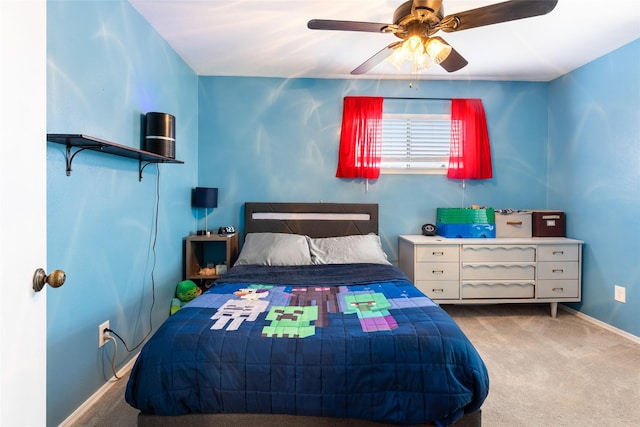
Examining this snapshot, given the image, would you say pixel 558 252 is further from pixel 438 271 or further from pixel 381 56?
pixel 381 56

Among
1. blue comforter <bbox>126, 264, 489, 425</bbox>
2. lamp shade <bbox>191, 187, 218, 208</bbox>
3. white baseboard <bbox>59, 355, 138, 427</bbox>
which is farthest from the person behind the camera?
lamp shade <bbox>191, 187, 218, 208</bbox>

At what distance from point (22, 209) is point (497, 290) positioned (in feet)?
11.4

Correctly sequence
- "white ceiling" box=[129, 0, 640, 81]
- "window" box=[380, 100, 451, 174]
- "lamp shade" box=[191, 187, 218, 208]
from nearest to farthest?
1. "white ceiling" box=[129, 0, 640, 81]
2. "lamp shade" box=[191, 187, 218, 208]
3. "window" box=[380, 100, 451, 174]

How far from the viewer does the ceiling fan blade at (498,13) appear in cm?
157

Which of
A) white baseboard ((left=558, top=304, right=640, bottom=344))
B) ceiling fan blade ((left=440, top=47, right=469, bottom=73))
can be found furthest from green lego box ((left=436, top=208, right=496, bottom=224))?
ceiling fan blade ((left=440, top=47, right=469, bottom=73))

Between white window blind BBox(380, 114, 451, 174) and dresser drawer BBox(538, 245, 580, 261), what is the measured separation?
1241 mm

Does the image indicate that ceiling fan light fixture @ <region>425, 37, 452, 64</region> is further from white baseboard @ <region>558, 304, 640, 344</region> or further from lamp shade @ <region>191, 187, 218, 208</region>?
white baseboard @ <region>558, 304, 640, 344</region>

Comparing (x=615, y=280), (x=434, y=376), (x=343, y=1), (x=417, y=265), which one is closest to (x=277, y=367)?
(x=434, y=376)

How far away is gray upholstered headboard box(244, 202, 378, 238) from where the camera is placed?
3570 millimetres

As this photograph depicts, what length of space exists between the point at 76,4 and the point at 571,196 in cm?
431

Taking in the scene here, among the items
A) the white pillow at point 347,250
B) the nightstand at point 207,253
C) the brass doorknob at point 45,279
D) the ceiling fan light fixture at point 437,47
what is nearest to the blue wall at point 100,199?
the nightstand at point 207,253

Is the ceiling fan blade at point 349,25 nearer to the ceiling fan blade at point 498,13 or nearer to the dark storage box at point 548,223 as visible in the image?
the ceiling fan blade at point 498,13

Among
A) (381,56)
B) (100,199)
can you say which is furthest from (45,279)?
(381,56)

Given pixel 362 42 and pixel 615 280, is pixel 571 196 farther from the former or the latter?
pixel 362 42
